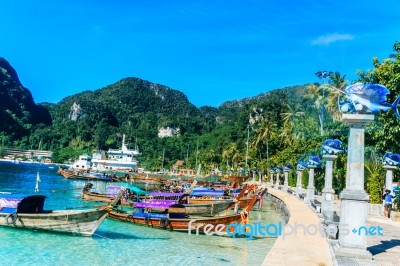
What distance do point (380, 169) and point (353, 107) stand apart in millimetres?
17427

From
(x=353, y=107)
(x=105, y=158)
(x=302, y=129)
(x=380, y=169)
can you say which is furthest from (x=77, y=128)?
(x=353, y=107)

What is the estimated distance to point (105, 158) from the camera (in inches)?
4227

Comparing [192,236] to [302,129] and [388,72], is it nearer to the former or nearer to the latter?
[388,72]

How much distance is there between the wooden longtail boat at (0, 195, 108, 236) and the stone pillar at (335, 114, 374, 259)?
1090 centimetres

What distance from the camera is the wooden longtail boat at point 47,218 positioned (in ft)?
53.0

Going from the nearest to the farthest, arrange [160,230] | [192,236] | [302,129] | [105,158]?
[192,236], [160,230], [302,129], [105,158]

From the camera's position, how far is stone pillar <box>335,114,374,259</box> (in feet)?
26.8

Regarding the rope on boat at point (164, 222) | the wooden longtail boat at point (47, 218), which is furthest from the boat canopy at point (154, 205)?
the wooden longtail boat at point (47, 218)

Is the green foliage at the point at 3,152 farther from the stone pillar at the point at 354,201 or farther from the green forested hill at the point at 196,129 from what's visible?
the stone pillar at the point at 354,201

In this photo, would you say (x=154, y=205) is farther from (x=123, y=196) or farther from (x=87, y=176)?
(x=87, y=176)

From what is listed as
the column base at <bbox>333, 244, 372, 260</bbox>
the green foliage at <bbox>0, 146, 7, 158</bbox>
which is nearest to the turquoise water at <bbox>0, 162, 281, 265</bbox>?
the column base at <bbox>333, 244, 372, 260</bbox>

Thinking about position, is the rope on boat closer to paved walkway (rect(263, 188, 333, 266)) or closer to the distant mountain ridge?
paved walkway (rect(263, 188, 333, 266))

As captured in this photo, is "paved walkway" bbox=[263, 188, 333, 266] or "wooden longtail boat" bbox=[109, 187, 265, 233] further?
"wooden longtail boat" bbox=[109, 187, 265, 233]

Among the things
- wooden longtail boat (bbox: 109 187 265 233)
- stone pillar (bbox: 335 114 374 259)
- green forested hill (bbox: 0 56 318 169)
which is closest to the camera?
stone pillar (bbox: 335 114 374 259)
